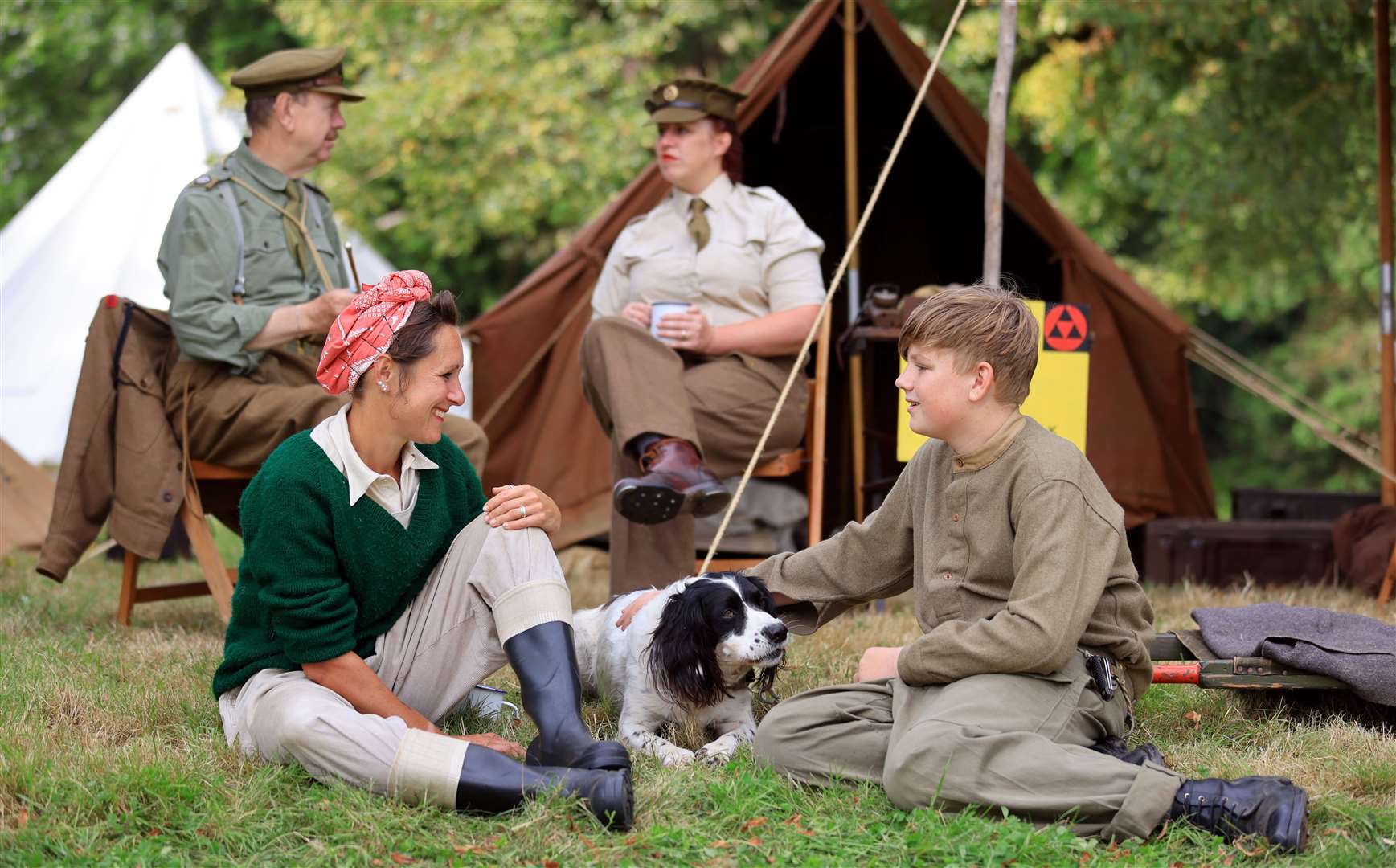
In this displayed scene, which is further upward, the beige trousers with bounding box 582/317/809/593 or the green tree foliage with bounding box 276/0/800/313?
the green tree foliage with bounding box 276/0/800/313

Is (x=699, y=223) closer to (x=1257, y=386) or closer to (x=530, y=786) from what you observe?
(x=1257, y=386)

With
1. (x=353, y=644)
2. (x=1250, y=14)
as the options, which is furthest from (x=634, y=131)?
(x=353, y=644)

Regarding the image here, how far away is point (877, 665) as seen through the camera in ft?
9.36

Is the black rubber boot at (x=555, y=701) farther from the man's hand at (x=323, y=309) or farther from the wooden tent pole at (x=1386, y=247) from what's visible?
the wooden tent pole at (x=1386, y=247)

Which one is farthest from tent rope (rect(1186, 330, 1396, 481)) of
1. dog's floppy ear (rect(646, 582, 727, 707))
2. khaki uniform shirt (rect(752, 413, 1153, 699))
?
dog's floppy ear (rect(646, 582, 727, 707))

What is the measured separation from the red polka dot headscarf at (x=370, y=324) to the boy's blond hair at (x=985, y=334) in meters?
0.98

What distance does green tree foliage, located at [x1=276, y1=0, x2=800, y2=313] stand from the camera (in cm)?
991

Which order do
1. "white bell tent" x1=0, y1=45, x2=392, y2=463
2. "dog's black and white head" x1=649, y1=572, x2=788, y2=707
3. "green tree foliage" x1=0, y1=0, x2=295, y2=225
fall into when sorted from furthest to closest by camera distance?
1. "green tree foliage" x1=0, y1=0, x2=295, y2=225
2. "white bell tent" x1=0, y1=45, x2=392, y2=463
3. "dog's black and white head" x1=649, y1=572, x2=788, y2=707

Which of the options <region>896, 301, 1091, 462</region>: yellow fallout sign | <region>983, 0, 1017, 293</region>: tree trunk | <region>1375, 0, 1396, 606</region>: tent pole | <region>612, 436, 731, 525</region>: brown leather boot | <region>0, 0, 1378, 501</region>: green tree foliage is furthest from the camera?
<region>0, 0, 1378, 501</region>: green tree foliage

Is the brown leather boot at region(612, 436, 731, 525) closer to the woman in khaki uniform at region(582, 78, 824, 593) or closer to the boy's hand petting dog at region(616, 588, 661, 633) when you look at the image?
the woman in khaki uniform at region(582, 78, 824, 593)

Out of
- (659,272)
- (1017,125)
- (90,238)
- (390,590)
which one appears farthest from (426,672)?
(1017,125)

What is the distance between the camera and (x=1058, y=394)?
4.37 meters

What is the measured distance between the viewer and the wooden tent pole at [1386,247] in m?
5.39

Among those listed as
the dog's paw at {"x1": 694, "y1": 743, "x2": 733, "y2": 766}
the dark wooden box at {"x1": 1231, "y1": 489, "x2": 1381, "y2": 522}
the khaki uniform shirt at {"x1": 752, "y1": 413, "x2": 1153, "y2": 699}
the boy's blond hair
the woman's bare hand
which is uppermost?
the boy's blond hair
